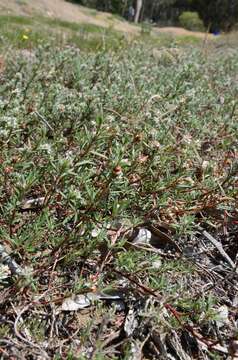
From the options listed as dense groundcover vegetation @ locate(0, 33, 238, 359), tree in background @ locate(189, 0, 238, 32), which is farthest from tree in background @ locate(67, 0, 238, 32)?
dense groundcover vegetation @ locate(0, 33, 238, 359)

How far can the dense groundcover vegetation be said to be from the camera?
1.98 meters

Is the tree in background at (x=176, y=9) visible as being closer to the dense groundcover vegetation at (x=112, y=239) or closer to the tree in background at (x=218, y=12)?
the tree in background at (x=218, y=12)

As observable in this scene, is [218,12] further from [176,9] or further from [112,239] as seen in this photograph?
[112,239]

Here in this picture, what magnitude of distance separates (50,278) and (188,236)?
0.96 m

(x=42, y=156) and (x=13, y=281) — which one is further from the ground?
(x=42, y=156)

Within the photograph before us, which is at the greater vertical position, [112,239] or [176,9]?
[112,239]

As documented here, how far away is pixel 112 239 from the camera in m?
2.37

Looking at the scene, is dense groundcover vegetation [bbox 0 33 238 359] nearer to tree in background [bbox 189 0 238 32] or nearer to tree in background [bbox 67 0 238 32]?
tree in background [bbox 67 0 238 32]

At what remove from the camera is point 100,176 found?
2.67 meters

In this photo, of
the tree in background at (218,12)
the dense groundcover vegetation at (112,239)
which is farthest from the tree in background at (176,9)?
the dense groundcover vegetation at (112,239)

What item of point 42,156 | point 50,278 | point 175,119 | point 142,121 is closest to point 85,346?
point 50,278

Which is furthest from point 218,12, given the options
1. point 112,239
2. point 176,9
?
point 112,239

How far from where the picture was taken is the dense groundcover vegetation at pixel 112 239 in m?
1.98

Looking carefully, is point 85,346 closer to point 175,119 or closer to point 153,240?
point 153,240
